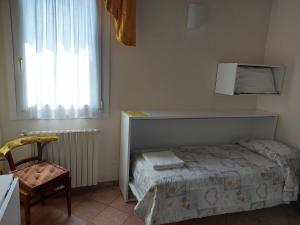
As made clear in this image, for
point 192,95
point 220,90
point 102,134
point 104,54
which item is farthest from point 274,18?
point 102,134

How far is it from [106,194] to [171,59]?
64.3 inches

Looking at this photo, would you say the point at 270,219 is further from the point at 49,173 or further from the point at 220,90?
the point at 49,173

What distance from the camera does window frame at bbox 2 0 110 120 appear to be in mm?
2098

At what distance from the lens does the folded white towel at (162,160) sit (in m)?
2.08

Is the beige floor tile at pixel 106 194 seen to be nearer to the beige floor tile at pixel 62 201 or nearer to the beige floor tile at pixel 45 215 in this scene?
the beige floor tile at pixel 62 201

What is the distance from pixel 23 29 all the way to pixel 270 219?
292 cm

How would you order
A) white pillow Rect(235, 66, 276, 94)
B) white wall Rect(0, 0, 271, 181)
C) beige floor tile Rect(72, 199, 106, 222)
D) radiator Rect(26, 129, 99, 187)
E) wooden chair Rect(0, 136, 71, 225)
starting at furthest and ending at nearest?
white pillow Rect(235, 66, 276, 94) < white wall Rect(0, 0, 271, 181) < radiator Rect(26, 129, 99, 187) < beige floor tile Rect(72, 199, 106, 222) < wooden chair Rect(0, 136, 71, 225)

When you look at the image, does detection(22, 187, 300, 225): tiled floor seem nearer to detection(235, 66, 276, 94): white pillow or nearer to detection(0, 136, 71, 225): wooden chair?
detection(0, 136, 71, 225): wooden chair

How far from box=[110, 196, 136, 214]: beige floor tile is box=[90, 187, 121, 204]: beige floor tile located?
1.9 inches

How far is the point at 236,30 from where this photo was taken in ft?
9.24

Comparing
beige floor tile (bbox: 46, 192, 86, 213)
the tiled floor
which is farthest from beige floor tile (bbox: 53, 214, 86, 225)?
beige floor tile (bbox: 46, 192, 86, 213)

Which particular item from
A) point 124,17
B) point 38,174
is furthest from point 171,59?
point 38,174

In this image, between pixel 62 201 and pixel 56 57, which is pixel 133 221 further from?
pixel 56 57

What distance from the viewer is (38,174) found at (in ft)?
6.81
